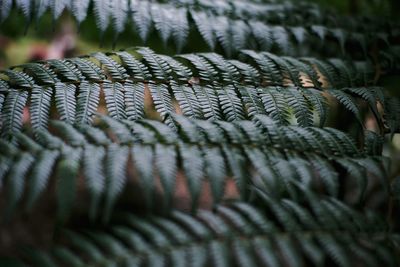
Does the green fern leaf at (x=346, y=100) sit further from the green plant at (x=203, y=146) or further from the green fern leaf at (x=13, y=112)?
the green fern leaf at (x=13, y=112)

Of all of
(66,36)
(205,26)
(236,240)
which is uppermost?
(205,26)

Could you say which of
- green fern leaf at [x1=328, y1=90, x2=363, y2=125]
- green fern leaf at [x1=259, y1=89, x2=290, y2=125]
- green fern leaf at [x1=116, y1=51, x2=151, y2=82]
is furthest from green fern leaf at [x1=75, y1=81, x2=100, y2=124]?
green fern leaf at [x1=328, y1=90, x2=363, y2=125]

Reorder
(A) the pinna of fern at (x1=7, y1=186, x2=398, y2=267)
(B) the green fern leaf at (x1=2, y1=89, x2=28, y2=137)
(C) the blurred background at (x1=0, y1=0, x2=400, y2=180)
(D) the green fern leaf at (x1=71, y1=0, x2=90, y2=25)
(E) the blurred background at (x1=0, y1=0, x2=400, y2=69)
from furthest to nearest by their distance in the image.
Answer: (E) the blurred background at (x1=0, y1=0, x2=400, y2=69)
(C) the blurred background at (x1=0, y1=0, x2=400, y2=180)
(D) the green fern leaf at (x1=71, y1=0, x2=90, y2=25)
(B) the green fern leaf at (x1=2, y1=89, x2=28, y2=137)
(A) the pinna of fern at (x1=7, y1=186, x2=398, y2=267)

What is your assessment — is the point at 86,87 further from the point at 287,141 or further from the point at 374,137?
the point at 374,137

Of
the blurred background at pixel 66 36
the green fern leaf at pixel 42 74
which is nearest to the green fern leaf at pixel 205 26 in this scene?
the blurred background at pixel 66 36

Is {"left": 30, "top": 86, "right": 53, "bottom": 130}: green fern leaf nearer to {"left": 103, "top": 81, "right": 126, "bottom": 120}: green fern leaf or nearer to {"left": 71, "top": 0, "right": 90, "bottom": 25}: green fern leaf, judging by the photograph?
{"left": 103, "top": 81, "right": 126, "bottom": 120}: green fern leaf

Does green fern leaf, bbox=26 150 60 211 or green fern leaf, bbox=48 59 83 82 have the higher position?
green fern leaf, bbox=48 59 83 82

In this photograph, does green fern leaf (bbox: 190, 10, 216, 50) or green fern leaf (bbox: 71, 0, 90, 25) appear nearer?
green fern leaf (bbox: 71, 0, 90, 25)

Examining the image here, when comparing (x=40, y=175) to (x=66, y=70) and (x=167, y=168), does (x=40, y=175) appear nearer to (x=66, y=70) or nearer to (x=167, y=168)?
(x=167, y=168)

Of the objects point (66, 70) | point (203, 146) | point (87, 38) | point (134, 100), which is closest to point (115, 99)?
point (134, 100)
